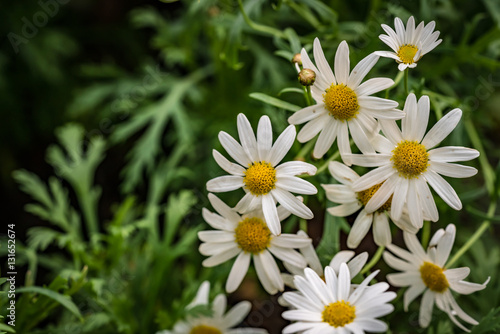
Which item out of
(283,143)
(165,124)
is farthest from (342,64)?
(165,124)

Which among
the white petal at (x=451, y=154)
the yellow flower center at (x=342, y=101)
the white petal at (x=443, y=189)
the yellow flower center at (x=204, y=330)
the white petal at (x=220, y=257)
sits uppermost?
the yellow flower center at (x=342, y=101)

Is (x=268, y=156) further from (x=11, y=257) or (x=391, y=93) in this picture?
(x=11, y=257)

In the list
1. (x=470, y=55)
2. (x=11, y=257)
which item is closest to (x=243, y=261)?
(x=11, y=257)

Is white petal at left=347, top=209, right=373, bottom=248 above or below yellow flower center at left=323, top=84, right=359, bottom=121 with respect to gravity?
below

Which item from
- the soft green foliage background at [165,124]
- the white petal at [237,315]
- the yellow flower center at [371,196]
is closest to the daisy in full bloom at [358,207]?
the yellow flower center at [371,196]

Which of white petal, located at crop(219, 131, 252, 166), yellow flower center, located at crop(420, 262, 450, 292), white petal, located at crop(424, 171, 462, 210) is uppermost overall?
white petal, located at crop(424, 171, 462, 210)
